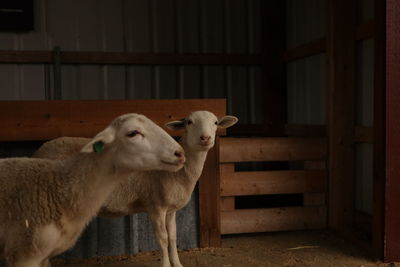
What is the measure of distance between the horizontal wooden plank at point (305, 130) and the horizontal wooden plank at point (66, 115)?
2.11 metres

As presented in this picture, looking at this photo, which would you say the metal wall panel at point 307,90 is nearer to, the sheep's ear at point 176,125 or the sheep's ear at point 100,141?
the sheep's ear at point 176,125

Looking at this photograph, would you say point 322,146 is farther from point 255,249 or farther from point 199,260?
point 199,260

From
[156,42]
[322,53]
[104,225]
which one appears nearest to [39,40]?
[156,42]

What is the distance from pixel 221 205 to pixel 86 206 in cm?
239

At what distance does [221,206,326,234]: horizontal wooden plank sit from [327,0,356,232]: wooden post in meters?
0.23

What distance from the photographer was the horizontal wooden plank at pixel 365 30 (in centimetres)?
438

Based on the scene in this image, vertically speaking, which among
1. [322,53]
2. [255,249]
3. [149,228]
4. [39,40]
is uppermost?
[39,40]

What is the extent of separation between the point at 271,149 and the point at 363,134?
1031mm

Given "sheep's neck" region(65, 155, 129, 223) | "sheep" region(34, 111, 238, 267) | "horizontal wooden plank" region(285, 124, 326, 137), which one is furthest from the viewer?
"horizontal wooden plank" region(285, 124, 326, 137)

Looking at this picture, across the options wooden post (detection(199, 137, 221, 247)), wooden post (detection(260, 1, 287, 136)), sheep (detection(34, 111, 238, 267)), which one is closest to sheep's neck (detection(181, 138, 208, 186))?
sheep (detection(34, 111, 238, 267))

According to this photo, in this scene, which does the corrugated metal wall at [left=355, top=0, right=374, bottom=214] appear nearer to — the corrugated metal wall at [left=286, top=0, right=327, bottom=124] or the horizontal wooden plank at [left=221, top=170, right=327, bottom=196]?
the horizontal wooden plank at [left=221, top=170, right=327, bottom=196]

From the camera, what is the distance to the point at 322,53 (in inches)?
221

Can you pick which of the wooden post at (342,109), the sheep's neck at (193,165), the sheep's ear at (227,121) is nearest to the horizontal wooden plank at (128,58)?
the wooden post at (342,109)

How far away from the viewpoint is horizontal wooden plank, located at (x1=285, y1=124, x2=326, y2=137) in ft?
17.5
